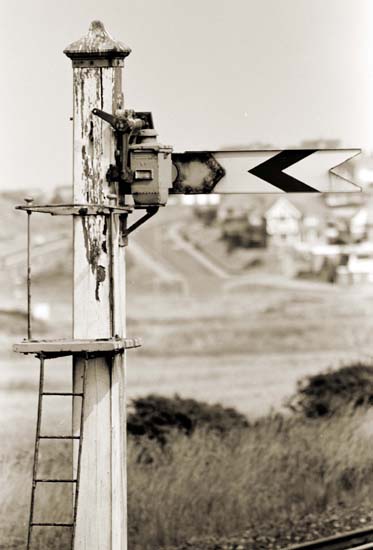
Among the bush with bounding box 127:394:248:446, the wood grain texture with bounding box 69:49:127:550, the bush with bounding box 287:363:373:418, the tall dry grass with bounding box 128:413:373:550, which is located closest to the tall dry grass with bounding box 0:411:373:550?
the tall dry grass with bounding box 128:413:373:550

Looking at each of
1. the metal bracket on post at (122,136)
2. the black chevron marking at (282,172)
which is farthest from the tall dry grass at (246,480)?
the metal bracket on post at (122,136)

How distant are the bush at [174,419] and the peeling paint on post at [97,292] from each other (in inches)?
206

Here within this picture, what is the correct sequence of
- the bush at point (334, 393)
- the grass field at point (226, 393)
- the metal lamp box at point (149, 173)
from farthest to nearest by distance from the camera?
the bush at point (334, 393), the grass field at point (226, 393), the metal lamp box at point (149, 173)

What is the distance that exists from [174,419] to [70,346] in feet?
20.8

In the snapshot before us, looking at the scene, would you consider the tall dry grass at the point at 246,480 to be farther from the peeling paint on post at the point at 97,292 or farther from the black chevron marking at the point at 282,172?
the black chevron marking at the point at 282,172

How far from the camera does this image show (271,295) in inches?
1300

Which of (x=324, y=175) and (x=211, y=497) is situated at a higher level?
(x=324, y=175)

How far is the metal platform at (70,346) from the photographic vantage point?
6.85 meters

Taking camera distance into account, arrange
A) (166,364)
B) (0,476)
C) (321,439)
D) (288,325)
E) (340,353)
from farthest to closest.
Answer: (288,325)
(340,353)
(166,364)
(321,439)
(0,476)

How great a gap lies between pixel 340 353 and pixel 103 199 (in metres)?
22.1

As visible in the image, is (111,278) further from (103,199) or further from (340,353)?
(340,353)

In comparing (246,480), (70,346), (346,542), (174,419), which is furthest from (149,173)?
(174,419)

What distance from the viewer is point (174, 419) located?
43.2ft

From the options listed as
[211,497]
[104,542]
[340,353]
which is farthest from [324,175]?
[340,353]
